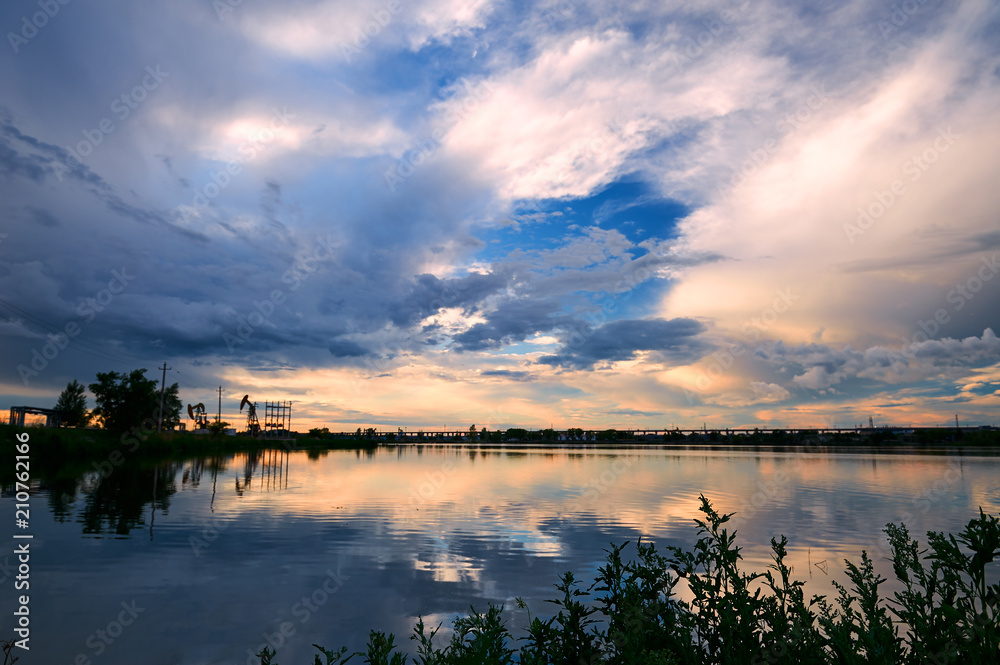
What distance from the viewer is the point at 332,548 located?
59.4 feet

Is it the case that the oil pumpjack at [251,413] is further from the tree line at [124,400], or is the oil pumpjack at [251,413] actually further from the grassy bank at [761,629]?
the grassy bank at [761,629]

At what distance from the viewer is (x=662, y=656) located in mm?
3738

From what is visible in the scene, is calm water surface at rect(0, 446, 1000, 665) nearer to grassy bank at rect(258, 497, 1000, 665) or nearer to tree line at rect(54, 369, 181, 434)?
grassy bank at rect(258, 497, 1000, 665)

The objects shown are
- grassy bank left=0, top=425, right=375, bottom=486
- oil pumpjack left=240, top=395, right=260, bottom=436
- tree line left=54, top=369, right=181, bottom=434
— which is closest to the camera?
grassy bank left=0, top=425, right=375, bottom=486

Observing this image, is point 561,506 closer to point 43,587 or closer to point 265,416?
point 43,587

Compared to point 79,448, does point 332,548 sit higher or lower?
lower

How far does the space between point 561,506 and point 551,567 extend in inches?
548

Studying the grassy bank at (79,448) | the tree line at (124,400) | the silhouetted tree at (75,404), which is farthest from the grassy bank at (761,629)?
the silhouetted tree at (75,404)

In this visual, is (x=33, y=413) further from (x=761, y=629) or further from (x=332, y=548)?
(x=761, y=629)

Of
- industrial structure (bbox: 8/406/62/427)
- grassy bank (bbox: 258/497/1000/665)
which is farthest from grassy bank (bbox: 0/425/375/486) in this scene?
grassy bank (bbox: 258/497/1000/665)

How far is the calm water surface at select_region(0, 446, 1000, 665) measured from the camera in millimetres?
11109

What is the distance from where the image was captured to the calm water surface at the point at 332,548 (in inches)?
437

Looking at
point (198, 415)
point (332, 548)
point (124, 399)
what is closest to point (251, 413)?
point (198, 415)

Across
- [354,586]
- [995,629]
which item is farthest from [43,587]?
[995,629]
